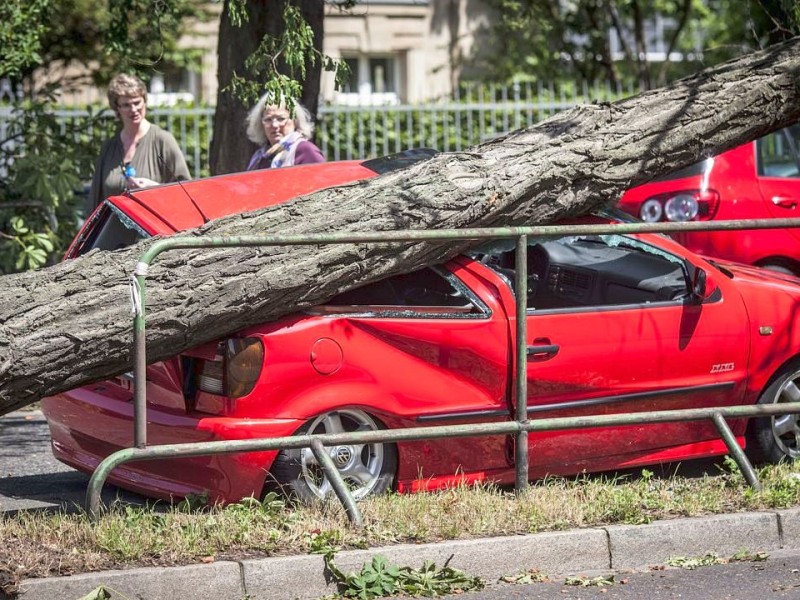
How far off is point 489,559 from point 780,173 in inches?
220

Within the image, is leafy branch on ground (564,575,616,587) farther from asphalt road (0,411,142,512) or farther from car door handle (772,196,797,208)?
car door handle (772,196,797,208)

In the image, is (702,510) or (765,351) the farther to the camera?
(765,351)

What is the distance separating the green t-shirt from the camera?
8.43m

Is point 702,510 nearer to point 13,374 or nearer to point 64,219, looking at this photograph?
point 13,374

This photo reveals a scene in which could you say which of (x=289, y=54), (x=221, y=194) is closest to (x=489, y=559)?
(x=221, y=194)

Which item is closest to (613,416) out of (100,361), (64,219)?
(100,361)

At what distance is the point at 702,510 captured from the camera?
5625 millimetres

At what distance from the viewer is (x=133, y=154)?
8.45 m

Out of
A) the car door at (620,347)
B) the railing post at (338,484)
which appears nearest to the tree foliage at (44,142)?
the car door at (620,347)

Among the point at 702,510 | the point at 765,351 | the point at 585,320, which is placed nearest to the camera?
the point at 702,510

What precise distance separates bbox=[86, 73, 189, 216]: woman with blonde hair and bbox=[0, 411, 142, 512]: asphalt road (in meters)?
1.60

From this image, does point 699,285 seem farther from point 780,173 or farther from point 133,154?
point 133,154

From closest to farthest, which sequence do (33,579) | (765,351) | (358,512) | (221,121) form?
(33,579) < (358,512) < (765,351) < (221,121)

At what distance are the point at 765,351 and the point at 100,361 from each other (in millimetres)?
3243
